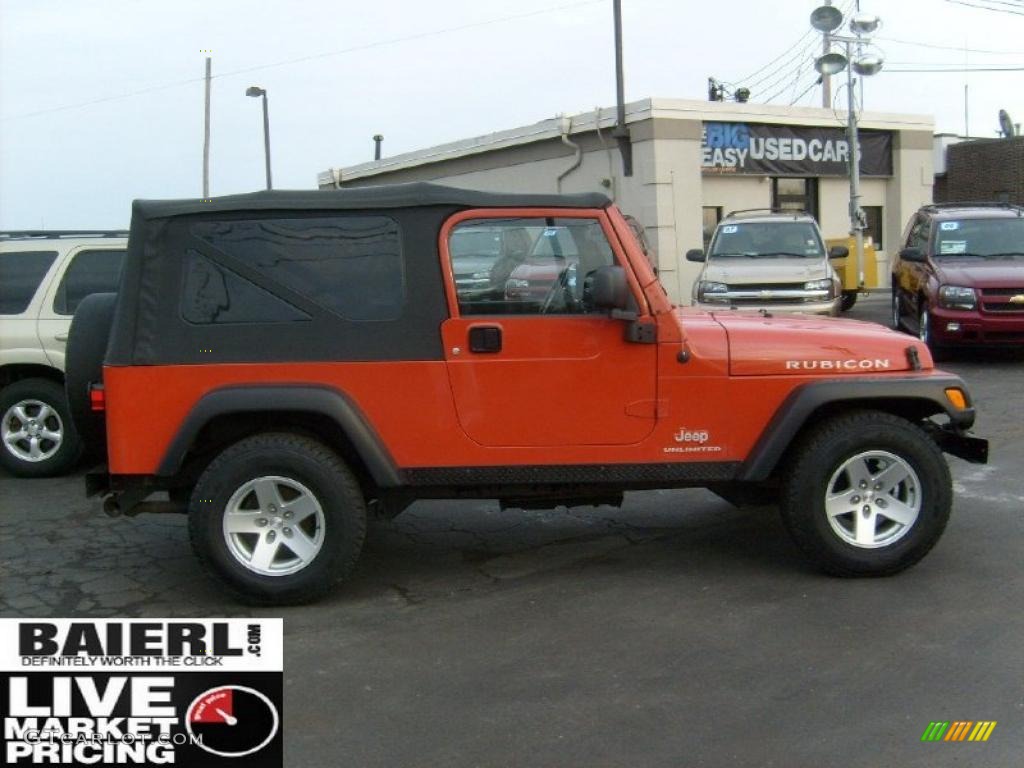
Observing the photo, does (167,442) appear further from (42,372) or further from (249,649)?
(42,372)

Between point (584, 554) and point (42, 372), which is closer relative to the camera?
point (584, 554)

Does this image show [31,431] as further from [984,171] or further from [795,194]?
[984,171]

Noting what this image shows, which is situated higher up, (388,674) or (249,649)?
(249,649)

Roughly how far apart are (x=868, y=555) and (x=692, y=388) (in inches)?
46.9

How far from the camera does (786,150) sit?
25.3m

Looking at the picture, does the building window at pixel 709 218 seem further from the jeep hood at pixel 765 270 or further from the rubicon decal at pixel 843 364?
the rubicon decal at pixel 843 364

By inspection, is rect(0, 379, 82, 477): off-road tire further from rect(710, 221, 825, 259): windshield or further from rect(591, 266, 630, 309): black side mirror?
rect(710, 221, 825, 259): windshield

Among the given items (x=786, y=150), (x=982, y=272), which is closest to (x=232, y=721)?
(x=982, y=272)

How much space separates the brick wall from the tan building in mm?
3941

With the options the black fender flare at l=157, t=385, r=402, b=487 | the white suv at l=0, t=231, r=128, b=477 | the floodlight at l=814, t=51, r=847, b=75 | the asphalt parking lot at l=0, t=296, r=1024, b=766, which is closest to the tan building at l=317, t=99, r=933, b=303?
the floodlight at l=814, t=51, r=847, b=75

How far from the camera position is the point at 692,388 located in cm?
543

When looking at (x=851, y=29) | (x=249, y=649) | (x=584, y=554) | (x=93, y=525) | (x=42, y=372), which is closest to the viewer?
(x=249, y=649)

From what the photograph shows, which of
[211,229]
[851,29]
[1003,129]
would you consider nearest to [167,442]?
[211,229]

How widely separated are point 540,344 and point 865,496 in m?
1.78
